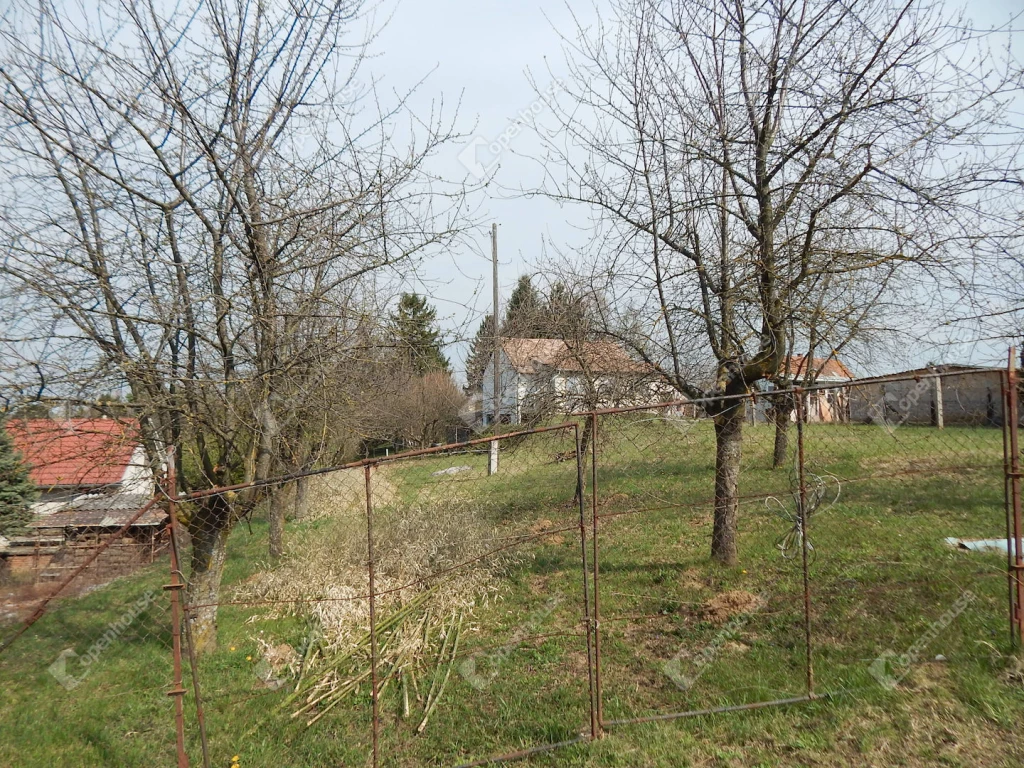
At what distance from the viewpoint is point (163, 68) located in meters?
4.96

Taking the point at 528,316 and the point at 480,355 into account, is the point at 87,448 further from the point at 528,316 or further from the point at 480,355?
the point at 480,355

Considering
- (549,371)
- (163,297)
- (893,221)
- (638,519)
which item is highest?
(893,221)

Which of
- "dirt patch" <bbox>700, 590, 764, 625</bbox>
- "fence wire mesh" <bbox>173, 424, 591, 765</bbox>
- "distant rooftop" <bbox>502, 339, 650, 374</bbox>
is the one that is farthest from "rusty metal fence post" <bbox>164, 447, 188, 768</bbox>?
"distant rooftop" <bbox>502, 339, 650, 374</bbox>

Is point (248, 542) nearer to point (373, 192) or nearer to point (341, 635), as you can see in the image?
point (341, 635)

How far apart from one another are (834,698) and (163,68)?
6.44 metres

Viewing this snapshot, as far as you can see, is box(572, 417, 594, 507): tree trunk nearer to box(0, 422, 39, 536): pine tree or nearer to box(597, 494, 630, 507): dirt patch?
box(597, 494, 630, 507): dirt patch

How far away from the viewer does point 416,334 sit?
20.5 feet

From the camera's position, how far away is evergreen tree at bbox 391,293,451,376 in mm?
5883

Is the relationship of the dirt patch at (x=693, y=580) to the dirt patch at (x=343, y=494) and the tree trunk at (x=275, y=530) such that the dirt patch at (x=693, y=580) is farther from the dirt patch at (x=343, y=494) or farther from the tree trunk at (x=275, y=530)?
the tree trunk at (x=275, y=530)

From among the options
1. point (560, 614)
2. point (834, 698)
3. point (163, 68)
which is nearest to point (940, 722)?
point (834, 698)

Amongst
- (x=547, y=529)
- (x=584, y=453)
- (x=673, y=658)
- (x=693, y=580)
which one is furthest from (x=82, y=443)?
(x=693, y=580)

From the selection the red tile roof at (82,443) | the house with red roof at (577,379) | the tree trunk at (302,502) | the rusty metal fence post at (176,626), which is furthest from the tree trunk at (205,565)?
the tree trunk at (302,502)

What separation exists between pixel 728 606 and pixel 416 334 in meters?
3.74

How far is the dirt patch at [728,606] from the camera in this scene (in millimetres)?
5238
